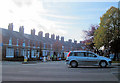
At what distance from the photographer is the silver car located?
19.7m

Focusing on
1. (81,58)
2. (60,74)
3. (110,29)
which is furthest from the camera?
(110,29)

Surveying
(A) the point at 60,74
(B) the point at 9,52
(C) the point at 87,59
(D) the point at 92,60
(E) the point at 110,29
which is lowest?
(A) the point at 60,74

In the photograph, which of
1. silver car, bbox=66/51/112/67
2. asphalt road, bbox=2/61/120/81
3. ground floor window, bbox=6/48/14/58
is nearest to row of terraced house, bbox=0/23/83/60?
ground floor window, bbox=6/48/14/58

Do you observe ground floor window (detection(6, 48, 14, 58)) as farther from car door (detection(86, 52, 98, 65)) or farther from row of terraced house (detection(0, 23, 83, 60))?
car door (detection(86, 52, 98, 65))

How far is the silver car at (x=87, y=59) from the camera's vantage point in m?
19.7

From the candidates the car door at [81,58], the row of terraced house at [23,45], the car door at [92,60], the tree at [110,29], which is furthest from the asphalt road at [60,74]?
the row of terraced house at [23,45]

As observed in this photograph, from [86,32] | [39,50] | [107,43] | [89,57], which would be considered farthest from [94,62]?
[39,50]

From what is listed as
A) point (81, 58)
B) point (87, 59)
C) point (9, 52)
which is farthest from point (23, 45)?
point (87, 59)

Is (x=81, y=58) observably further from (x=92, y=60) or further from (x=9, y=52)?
(x=9, y=52)

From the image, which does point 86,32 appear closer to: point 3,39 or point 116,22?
point 116,22

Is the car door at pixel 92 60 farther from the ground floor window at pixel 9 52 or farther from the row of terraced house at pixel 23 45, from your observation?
the ground floor window at pixel 9 52

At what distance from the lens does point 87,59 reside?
1969cm

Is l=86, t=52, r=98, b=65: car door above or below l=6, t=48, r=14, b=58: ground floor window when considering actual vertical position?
below

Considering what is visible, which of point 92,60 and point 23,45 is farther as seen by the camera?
point 23,45
